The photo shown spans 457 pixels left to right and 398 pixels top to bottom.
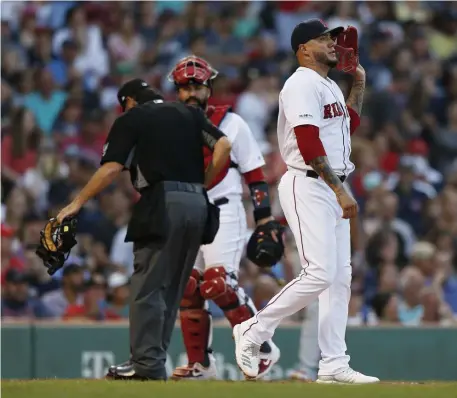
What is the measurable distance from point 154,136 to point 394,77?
1031 cm

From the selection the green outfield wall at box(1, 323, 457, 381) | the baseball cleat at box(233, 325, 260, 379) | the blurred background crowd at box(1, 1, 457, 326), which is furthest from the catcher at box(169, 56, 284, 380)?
the green outfield wall at box(1, 323, 457, 381)

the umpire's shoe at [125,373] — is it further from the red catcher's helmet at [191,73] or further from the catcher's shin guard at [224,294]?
the red catcher's helmet at [191,73]

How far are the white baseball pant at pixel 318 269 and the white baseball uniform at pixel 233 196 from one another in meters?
1.18

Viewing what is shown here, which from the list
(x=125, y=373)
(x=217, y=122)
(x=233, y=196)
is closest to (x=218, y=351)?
(x=233, y=196)

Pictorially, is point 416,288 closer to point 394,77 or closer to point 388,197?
point 388,197

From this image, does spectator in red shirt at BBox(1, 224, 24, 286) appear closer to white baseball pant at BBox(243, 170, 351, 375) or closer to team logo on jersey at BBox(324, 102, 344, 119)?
white baseball pant at BBox(243, 170, 351, 375)

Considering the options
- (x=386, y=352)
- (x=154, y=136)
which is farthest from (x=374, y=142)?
(x=154, y=136)

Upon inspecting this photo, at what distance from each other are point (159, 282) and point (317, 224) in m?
1.05

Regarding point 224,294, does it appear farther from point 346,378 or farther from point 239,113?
point 239,113

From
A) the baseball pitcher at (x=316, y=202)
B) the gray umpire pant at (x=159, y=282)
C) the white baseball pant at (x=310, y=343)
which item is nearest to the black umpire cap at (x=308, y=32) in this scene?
the baseball pitcher at (x=316, y=202)

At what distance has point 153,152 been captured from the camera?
880cm

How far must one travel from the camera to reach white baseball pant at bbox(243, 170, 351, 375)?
8.59 meters

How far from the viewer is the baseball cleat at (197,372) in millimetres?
10023

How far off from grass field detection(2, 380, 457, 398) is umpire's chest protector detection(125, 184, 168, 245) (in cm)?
100
